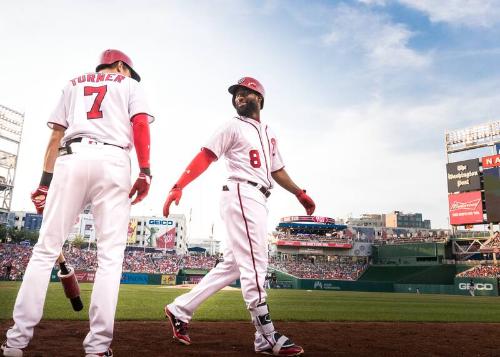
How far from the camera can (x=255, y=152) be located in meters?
3.83

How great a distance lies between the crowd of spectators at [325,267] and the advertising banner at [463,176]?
552 inches

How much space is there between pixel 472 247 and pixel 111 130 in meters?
44.5

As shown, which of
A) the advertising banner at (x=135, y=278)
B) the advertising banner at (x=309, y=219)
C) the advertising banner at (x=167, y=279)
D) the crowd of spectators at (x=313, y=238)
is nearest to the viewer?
the advertising banner at (x=135, y=278)

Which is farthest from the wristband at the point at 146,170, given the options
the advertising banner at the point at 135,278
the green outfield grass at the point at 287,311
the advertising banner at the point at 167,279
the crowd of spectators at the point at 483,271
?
the crowd of spectators at the point at 483,271

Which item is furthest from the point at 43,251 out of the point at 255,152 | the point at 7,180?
the point at 7,180

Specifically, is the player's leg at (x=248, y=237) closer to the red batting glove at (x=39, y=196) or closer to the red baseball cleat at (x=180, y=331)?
the red baseball cleat at (x=180, y=331)

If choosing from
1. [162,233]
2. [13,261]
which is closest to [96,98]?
[13,261]

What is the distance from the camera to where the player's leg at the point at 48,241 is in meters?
2.63

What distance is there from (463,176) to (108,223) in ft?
129

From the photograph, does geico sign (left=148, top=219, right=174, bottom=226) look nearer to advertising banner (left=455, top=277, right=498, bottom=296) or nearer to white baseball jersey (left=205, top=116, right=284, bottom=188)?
advertising banner (left=455, top=277, right=498, bottom=296)

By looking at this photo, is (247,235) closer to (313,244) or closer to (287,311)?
(287,311)

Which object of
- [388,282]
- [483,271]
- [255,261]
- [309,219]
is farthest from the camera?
[309,219]

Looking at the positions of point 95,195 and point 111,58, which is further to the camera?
point 111,58

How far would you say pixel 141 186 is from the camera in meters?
2.96
